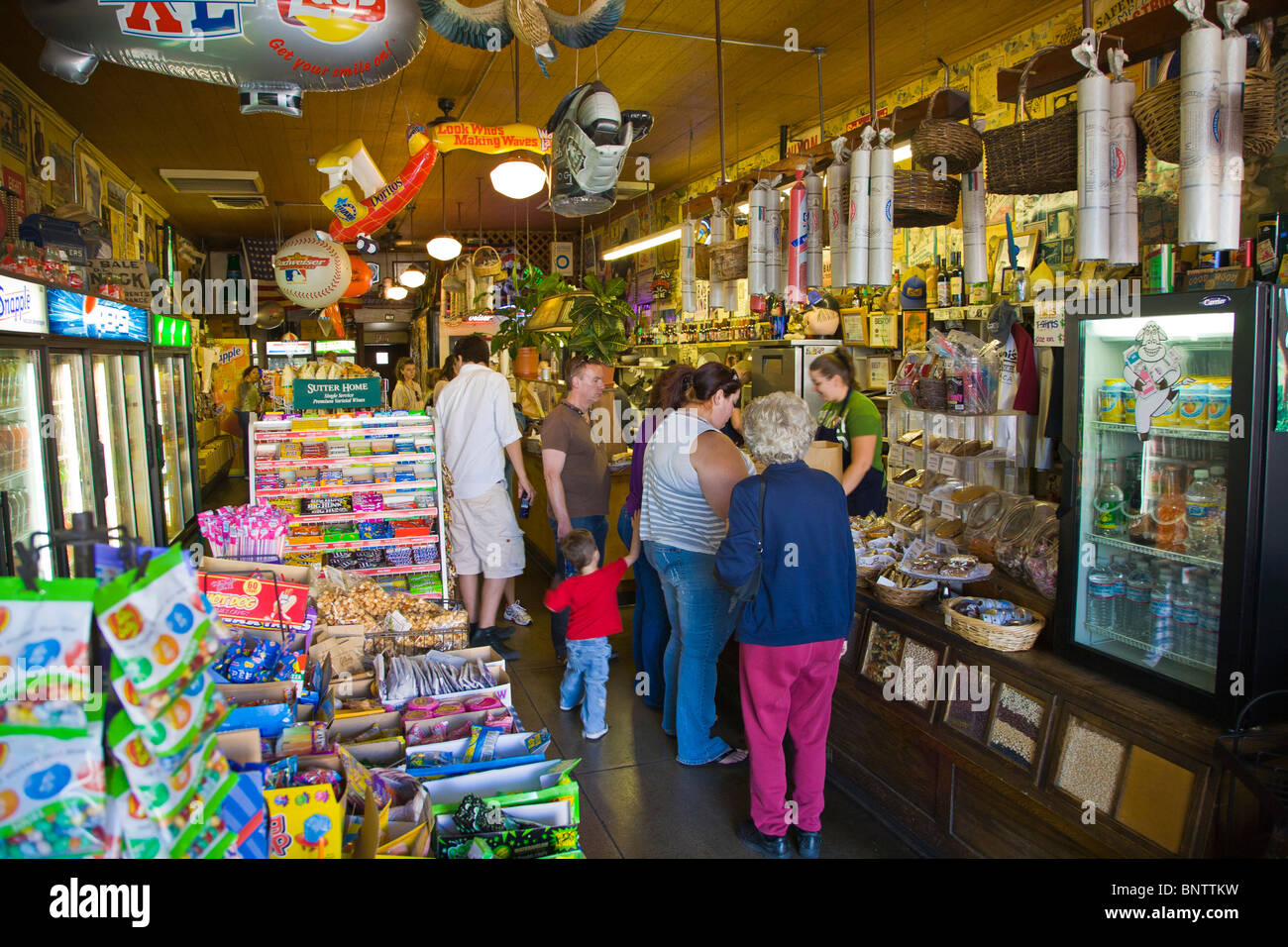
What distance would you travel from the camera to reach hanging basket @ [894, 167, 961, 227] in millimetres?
3434

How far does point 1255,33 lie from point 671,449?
2.36m

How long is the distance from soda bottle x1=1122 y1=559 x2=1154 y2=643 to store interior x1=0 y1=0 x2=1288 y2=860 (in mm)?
15

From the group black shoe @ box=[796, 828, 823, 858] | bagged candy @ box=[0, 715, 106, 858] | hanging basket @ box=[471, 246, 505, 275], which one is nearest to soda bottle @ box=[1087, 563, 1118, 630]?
black shoe @ box=[796, 828, 823, 858]

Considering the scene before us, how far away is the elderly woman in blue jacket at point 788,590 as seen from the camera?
305 cm

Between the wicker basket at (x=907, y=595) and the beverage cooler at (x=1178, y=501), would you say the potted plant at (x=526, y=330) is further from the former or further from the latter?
the beverage cooler at (x=1178, y=501)

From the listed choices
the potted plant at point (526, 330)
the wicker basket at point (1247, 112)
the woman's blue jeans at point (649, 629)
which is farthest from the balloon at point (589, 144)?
the potted plant at point (526, 330)

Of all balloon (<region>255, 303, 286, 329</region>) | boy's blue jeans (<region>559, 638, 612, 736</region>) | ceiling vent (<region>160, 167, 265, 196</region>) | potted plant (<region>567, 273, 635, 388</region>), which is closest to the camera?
boy's blue jeans (<region>559, 638, 612, 736</region>)

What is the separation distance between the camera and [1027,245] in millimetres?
5953

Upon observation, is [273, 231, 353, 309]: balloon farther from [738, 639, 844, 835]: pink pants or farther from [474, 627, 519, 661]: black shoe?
[738, 639, 844, 835]: pink pants

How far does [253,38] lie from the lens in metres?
2.74

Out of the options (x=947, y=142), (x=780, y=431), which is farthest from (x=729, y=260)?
(x=780, y=431)

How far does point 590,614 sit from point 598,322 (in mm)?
3569

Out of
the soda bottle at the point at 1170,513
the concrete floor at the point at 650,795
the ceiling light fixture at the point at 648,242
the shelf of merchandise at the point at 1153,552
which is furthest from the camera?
the ceiling light fixture at the point at 648,242
